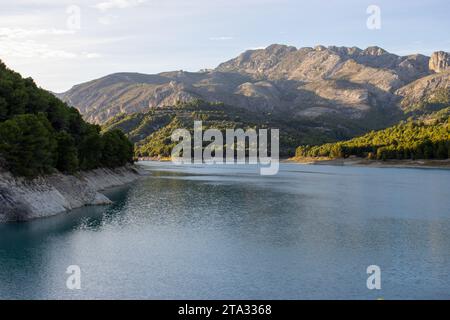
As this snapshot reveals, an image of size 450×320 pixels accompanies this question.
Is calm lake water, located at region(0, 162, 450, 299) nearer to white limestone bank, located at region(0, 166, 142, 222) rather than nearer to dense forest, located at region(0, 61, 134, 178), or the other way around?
white limestone bank, located at region(0, 166, 142, 222)

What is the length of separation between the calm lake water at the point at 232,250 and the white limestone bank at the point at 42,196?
3.03m

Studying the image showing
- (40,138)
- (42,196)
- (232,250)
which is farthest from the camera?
(40,138)

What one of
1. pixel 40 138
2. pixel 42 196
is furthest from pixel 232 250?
pixel 40 138

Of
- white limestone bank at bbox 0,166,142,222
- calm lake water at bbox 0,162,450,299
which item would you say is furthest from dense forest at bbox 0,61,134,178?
calm lake water at bbox 0,162,450,299

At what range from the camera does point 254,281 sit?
44.0 meters

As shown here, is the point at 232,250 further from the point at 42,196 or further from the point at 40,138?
the point at 40,138

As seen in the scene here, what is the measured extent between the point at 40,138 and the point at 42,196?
998cm

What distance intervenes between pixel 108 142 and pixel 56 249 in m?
87.4

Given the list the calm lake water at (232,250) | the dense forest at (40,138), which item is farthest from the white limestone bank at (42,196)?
the calm lake water at (232,250)

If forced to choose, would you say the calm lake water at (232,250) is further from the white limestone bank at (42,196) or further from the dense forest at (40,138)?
the dense forest at (40,138)

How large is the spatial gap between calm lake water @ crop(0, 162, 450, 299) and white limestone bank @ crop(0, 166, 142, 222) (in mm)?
3034

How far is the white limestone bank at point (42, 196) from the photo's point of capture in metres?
71.3

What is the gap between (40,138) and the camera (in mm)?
81500
